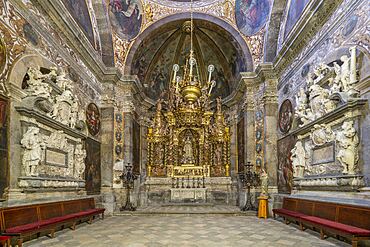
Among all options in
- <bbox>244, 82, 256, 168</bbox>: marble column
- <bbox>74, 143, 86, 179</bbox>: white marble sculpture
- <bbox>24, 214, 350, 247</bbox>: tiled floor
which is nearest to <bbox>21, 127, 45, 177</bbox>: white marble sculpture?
<bbox>24, 214, 350, 247</bbox>: tiled floor

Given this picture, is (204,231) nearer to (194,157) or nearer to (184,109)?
(184,109)

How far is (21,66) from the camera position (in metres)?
7.45

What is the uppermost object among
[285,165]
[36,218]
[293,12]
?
[293,12]

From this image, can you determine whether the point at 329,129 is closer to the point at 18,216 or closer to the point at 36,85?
the point at 36,85

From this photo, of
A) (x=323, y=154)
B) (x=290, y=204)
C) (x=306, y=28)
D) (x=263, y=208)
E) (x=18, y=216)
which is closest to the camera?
(x=18, y=216)

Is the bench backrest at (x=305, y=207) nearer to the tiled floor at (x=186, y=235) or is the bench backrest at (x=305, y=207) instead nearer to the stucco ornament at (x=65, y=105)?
the tiled floor at (x=186, y=235)

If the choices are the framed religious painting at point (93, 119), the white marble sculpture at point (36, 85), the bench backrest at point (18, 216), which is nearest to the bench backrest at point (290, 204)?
the bench backrest at point (18, 216)

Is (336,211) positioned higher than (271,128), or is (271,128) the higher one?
(271,128)

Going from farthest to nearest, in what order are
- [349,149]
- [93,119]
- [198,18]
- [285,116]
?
[198,18], [93,119], [285,116], [349,149]

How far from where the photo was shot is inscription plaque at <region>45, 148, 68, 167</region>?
868 cm

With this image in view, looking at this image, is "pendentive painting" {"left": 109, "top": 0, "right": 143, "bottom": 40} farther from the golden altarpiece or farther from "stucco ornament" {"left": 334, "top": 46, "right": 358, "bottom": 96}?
"stucco ornament" {"left": 334, "top": 46, "right": 358, "bottom": 96}

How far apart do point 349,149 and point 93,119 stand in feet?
Answer: 31.1

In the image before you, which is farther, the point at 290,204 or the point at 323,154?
the point at 290,204

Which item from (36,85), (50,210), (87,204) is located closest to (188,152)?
(87,204)
